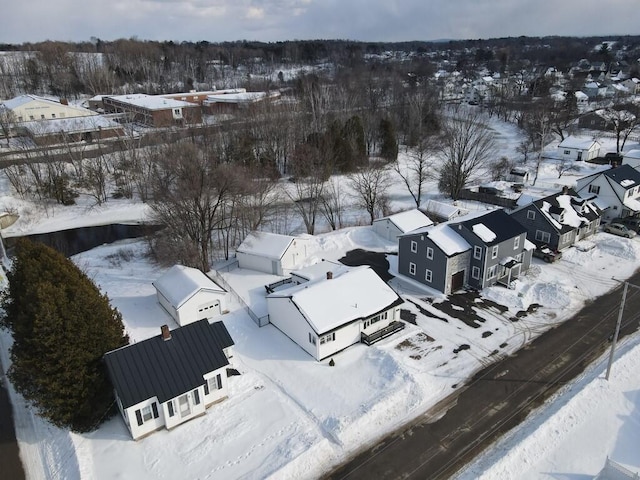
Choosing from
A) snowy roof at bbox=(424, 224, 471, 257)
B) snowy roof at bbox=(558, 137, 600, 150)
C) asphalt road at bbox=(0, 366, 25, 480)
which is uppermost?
snowy roof at bbox=(558, 137, 600, 150)

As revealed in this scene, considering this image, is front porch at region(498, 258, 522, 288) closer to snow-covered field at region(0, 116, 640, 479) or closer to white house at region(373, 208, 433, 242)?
snow-covered field at region(0, 116, 640, 479)

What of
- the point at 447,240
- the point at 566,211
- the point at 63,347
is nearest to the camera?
the point at 63,347

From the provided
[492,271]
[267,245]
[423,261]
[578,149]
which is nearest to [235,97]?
[578,149]

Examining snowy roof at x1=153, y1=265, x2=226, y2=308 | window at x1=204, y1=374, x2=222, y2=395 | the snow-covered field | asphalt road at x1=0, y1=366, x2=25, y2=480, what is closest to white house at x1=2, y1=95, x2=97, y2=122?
the snow-covered field

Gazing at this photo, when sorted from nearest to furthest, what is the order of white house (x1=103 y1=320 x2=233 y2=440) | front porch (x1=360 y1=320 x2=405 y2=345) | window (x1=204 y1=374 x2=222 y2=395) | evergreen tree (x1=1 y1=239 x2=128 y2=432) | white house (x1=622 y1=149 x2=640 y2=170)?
1. evergreen tree (x1=1 y1=239 x2=128 y2=432)
2. white house (x1=103 y1=320 x2=233 y2=440)
3. window (x1=204 y1=374 x2=222 y2=395)
4. front porch (x1=360 y1=320 x2=405 y2=345)
5. white house (x1=622 y1=149 x2=640 y2=170)

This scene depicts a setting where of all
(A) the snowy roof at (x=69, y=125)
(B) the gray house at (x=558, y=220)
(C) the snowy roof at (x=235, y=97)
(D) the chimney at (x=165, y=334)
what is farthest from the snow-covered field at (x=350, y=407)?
(C) the snowy roof at (x=235, y=97)

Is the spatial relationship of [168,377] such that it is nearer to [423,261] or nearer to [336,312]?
[336,312]
